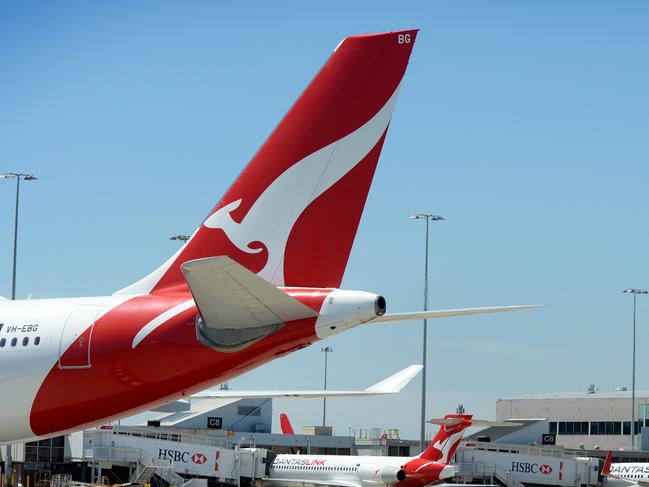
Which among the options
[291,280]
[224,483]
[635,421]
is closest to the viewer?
[291,280]

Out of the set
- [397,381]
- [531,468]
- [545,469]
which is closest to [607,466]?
[545,469]

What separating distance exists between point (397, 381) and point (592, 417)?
249 ft

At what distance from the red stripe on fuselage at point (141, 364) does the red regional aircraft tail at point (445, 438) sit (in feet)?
133

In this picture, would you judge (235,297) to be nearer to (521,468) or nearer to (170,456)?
(170,456)

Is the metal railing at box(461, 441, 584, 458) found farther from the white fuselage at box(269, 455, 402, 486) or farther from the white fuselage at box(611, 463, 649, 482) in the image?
the white fuselage at box(269, 455, 402, 486)

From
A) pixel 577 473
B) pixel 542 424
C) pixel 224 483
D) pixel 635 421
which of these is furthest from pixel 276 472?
pixel 635 421

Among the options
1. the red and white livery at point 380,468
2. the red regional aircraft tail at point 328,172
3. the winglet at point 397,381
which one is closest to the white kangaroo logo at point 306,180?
the red regional aircraft tail at point 328,172

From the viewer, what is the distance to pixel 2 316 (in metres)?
20.6

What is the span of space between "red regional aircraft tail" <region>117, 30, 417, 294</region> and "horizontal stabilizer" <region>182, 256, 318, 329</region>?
196cm

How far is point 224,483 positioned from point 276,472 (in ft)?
9.47

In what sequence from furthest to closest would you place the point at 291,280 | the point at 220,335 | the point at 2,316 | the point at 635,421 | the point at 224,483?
the point at 635,421 → the point at 224,483 → the point at 2,316 → the point at 291,280 → the point at 220,335

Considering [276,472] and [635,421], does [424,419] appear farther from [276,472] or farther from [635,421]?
[635,421]

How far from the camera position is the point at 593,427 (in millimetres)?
102812

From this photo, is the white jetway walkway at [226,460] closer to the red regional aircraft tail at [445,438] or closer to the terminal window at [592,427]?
the red regional aircraft tail at [445,438]
